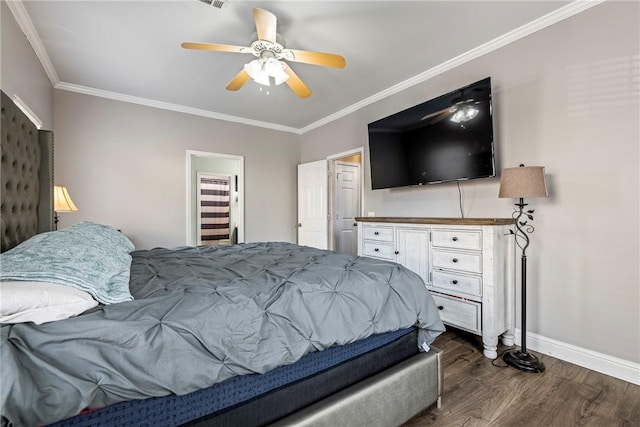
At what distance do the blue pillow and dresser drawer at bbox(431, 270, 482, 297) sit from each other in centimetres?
232

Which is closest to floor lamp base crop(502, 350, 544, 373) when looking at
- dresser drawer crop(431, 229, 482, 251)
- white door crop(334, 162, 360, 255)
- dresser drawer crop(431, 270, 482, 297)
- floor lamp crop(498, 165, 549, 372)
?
floor lamp crop(498, 165, 549, 372)

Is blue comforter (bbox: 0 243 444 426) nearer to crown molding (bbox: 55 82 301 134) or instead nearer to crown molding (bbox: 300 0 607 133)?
crown molding (bbox: 300 0 607 133)

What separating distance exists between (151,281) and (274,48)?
76.4 inches

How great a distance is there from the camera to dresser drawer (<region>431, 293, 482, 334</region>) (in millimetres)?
2354

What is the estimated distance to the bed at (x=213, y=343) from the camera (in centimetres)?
81

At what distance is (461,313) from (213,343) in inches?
84.7

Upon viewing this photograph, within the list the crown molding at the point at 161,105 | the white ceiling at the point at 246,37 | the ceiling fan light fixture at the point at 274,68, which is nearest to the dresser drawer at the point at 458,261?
the white ceiling at the point at 246,37

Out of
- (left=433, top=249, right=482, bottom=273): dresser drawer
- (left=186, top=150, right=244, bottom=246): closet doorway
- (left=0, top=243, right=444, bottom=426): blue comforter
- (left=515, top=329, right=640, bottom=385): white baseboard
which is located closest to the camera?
(left=0, top=243, right=444, bottom=426): blue comforter

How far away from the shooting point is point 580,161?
7.25 ft

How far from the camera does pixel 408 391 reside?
149cm

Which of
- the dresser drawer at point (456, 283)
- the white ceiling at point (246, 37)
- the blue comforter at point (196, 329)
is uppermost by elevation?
the white ceiling at point (246, 37)

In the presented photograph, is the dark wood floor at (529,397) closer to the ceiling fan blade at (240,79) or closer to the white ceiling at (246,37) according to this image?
the white ceiling at (246,37)

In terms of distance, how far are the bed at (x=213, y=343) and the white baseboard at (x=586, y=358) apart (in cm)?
136

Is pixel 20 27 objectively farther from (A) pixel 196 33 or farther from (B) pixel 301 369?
(B) pixel 301 369
